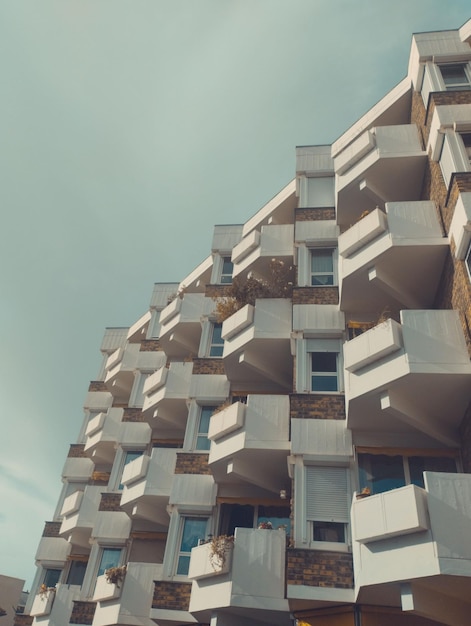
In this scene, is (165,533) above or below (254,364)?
below

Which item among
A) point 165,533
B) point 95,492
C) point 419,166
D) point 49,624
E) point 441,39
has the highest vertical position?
point 441,39

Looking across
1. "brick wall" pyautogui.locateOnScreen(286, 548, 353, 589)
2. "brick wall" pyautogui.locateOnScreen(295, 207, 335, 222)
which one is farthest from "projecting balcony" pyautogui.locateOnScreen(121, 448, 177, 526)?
"brick wall" pyautogui.locateOnScreen(295, 207, 335, 222)

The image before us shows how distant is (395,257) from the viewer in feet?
43.1

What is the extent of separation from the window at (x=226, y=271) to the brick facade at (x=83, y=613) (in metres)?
13.7

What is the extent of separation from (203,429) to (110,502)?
547 centimetres

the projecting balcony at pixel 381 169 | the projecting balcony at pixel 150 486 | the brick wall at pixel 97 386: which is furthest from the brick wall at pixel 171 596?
the brick wall at pixel 97 386

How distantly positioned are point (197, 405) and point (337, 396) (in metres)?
6.48

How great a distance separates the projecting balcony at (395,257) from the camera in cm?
1281

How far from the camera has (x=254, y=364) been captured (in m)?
17.2

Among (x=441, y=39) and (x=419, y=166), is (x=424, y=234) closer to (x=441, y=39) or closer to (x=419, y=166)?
(x=419, y=166)

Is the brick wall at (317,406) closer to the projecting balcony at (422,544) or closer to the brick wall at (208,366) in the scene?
the projecting balcony at (422,544)

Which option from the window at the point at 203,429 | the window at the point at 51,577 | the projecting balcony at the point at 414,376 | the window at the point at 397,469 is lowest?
the window at the point at 51,577

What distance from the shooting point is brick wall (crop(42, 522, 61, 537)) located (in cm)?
2383

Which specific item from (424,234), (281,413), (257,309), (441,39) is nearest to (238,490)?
(281,413)
